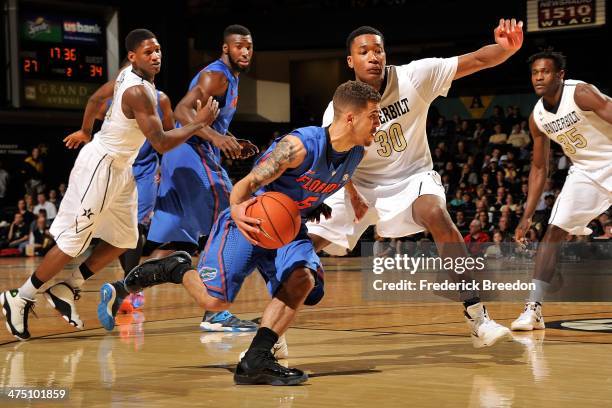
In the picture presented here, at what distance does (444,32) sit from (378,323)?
13584mm

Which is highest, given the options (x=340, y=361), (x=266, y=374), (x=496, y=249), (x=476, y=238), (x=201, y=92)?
(x=201, y=92)

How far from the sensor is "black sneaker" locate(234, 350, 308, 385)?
14.2 ft

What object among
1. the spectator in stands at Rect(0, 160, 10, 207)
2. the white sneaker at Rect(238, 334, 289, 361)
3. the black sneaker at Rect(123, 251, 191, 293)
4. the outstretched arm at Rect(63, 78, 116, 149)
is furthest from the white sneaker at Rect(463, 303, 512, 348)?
the spectator in stands at Rect(0, 160, 10, 207)

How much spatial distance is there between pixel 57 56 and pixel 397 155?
1546 cm

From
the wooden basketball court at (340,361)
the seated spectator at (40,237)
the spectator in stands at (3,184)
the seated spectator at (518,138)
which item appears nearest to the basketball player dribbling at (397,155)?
the wooden basketball court at (340,361)

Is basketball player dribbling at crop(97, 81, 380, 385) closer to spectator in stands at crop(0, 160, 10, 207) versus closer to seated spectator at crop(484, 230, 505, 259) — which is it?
seated spectator at crop(484, 230, 505, 259)

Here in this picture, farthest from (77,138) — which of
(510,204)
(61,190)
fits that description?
(61,190)

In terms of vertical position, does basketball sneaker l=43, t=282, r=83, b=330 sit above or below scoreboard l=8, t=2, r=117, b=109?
below

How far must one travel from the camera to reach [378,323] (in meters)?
6.71

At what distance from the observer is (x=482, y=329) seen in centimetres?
524

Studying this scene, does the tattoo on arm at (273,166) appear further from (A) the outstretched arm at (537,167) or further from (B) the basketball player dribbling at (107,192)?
(A) the outstretched arm at (537,167)

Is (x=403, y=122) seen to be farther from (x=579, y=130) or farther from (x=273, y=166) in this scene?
(x=579, y=130)

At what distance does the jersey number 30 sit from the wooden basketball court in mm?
1143

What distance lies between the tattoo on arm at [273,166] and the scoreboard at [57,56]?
53.6 feet
